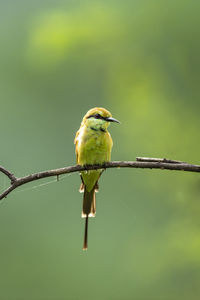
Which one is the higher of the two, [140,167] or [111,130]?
[111,130]

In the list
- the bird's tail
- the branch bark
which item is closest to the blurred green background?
the bird's tail

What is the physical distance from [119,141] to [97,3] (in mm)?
2066

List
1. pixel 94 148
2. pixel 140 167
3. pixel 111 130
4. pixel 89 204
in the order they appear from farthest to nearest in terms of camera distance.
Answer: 1. pixel 111 130
2. pixel 89 204
3. pixel 94 148
4. pixel 140 167

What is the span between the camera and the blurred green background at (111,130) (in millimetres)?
5242

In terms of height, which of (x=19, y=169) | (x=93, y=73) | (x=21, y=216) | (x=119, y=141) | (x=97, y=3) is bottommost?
(x=21, y=216)

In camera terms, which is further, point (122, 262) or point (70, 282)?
point (70, 282)

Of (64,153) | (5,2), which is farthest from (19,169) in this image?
(5,2)

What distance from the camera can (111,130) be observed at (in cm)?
766

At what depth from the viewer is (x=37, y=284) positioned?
669 cm

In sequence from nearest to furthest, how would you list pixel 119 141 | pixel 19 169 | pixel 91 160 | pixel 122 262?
pixel 91 160, pixel 122 262, pixel 19 169, pixel 119 141

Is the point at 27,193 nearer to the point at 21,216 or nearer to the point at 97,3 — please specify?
the point at 21,216

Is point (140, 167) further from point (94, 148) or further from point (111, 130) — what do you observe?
point (111, 130)

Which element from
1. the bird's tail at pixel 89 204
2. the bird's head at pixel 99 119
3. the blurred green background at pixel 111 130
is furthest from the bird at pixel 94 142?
the blurred green background at pixel 111 130

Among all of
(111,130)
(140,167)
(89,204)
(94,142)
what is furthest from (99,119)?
(111,130)
